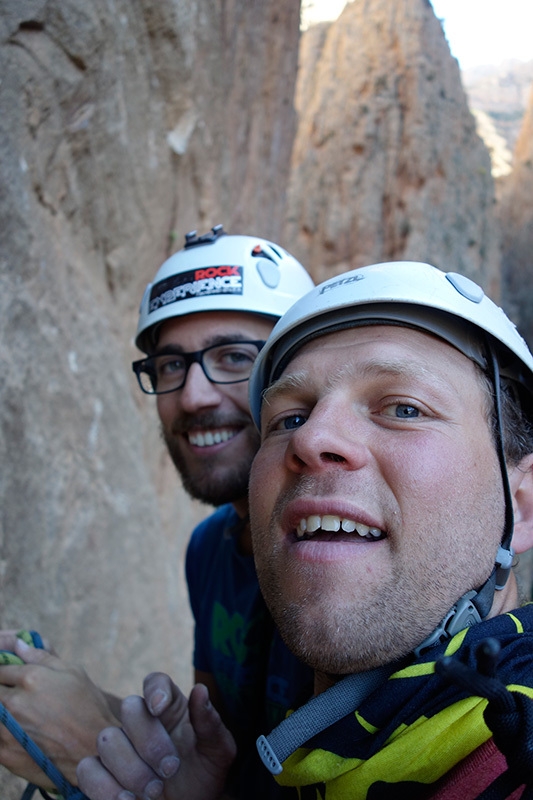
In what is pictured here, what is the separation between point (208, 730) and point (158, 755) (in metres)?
0.15

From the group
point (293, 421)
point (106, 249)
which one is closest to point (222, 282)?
point (293, 421)

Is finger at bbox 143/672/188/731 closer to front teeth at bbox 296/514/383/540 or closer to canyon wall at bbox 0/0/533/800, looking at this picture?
front teeth at bbox 296/514/383/540

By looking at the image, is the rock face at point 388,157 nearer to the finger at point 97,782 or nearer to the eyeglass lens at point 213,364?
the eyeglass lens at point 213,364

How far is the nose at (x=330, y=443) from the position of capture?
4.26 ft

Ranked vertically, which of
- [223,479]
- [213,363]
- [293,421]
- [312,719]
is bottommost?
[312,719]

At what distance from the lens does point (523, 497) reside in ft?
5.18

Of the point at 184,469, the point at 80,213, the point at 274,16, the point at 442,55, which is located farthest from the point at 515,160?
the point at 184,469

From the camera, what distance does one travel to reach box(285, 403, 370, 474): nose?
4.26 ft

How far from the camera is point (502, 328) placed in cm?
161

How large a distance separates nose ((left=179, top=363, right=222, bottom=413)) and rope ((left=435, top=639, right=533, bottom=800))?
1.73 meters

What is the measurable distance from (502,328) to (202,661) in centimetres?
189

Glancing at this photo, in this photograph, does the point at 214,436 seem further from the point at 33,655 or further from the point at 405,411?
the point at 405,411

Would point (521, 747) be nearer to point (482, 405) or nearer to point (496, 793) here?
point (496, 793)

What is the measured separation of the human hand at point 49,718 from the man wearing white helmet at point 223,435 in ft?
0.10
